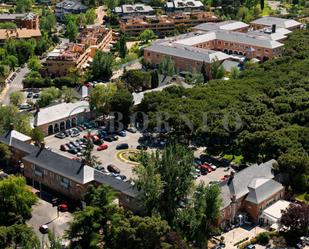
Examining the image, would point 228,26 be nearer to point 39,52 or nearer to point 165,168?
point 39,52

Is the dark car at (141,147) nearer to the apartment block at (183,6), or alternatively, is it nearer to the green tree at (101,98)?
the green tree at (101,98)

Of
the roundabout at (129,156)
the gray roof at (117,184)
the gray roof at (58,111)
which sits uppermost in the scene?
the gray roof at (117,184)

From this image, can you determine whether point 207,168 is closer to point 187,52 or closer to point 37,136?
point 37,136

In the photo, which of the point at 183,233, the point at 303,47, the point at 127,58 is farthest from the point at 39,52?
the point at 183,233

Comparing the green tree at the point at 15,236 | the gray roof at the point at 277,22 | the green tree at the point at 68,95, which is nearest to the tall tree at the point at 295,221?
the green tree at the point at 15,236

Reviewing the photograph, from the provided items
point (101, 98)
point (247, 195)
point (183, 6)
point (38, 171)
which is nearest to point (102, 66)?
point (101, 98)

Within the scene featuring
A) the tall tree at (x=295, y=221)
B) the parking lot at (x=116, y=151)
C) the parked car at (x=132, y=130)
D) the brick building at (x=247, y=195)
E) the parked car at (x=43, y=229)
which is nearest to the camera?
the tall tree at (x=295, y=221)
